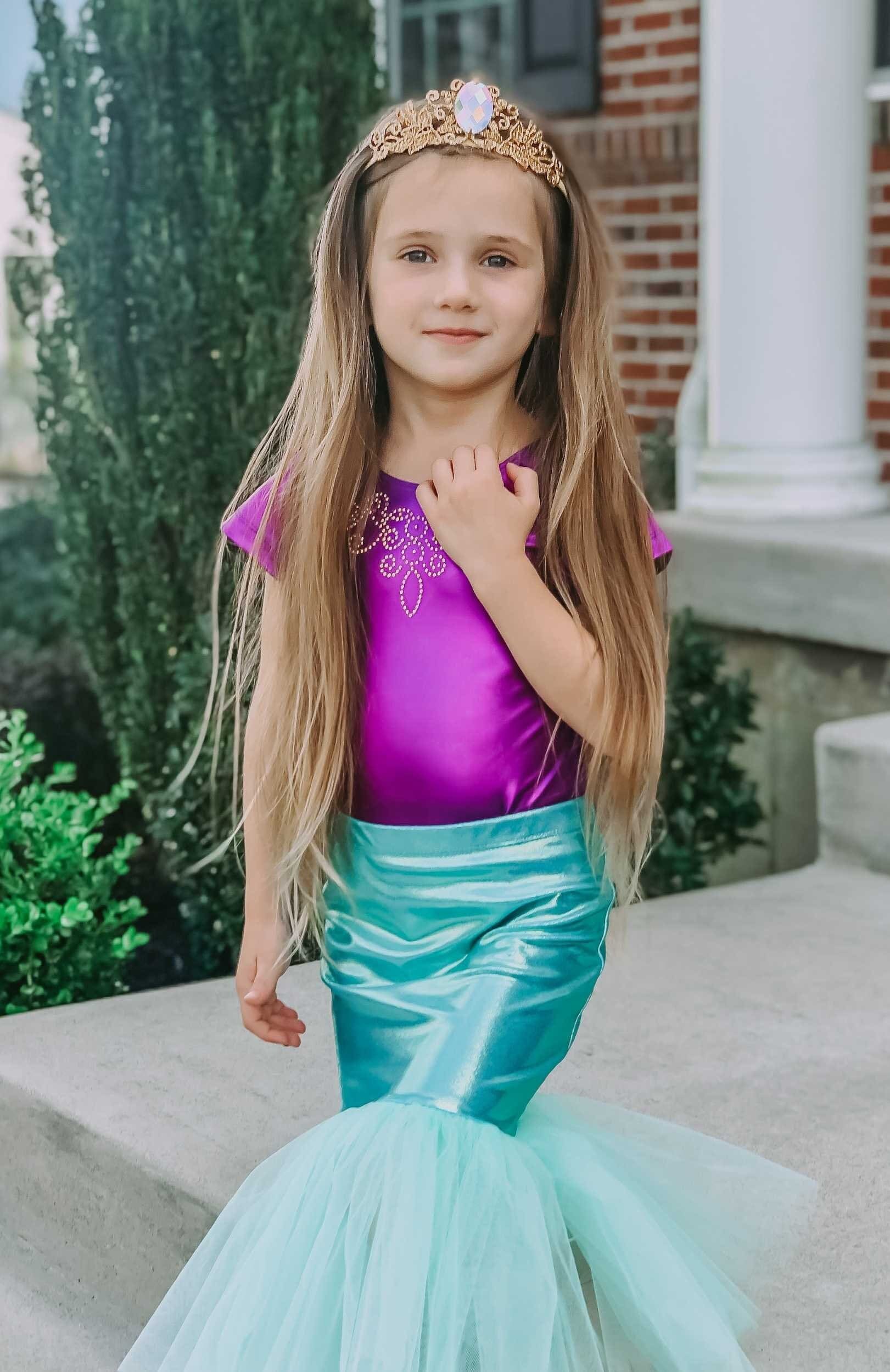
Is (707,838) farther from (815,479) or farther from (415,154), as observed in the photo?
(415,154)

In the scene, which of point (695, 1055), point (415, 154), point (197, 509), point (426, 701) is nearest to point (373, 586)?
point (426, 701)

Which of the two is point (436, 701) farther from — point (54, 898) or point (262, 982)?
point (54, 898)

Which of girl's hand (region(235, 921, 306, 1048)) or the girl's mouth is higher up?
the girl's mouth

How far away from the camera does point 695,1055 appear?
117 inches

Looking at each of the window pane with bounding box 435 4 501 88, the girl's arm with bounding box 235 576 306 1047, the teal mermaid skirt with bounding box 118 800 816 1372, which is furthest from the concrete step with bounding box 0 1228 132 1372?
the window pane with bounding box 435 4 501 88

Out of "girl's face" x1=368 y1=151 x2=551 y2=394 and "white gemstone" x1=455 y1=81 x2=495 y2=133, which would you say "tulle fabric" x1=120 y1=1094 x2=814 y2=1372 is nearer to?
"girl's face" x1=368 y1=151 x2=551 y2=394

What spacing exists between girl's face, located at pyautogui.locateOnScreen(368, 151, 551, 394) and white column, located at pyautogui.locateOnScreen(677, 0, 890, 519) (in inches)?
126

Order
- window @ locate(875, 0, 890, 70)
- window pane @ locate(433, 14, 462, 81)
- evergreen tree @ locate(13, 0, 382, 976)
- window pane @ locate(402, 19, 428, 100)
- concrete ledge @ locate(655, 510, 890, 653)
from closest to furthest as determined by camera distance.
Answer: evergreen tree @ locate(13, 0, 382, 976)
concrete ledge @ locate(655, 510, 890, 653)
window @ locate(875, 0, 890, 70)
window pane @ locate(433, 14, 462, 81)
window pane @ locate(402, 19, 428, 100)

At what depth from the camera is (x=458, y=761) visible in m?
2.00

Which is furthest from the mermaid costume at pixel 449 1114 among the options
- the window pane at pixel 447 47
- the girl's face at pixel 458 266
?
the window pane at pixel 447 47

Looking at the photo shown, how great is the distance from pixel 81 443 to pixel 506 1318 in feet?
9.57

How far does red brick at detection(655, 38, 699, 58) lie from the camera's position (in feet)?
20.4

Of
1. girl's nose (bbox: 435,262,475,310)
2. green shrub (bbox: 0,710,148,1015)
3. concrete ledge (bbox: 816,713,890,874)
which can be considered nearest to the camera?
girl's nose (bbox: 435,262,475,310)

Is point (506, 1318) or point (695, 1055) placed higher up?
point (506, 1318)
